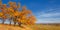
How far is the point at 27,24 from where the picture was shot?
73500 mm

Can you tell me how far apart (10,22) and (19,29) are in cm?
582

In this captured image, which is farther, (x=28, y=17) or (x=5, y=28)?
(x=28, y=17)

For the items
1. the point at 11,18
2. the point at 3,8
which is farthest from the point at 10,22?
the point at 3,8

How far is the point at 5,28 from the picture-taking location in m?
63.6

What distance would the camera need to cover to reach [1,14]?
239 feet

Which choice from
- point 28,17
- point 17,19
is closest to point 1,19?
point 17,19

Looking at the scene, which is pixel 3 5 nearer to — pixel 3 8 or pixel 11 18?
pixel 3 8

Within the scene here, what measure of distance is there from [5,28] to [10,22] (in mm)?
10233

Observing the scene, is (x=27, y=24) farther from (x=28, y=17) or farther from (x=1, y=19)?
(x=1, y=19)

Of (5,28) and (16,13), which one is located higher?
Answer: (16,13)

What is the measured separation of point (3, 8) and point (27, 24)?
11926 millimetres

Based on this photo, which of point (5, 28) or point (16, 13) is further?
point (16, 13)

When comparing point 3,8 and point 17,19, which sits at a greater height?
point 3,8

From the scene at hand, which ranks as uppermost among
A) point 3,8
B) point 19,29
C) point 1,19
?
point 3,8
